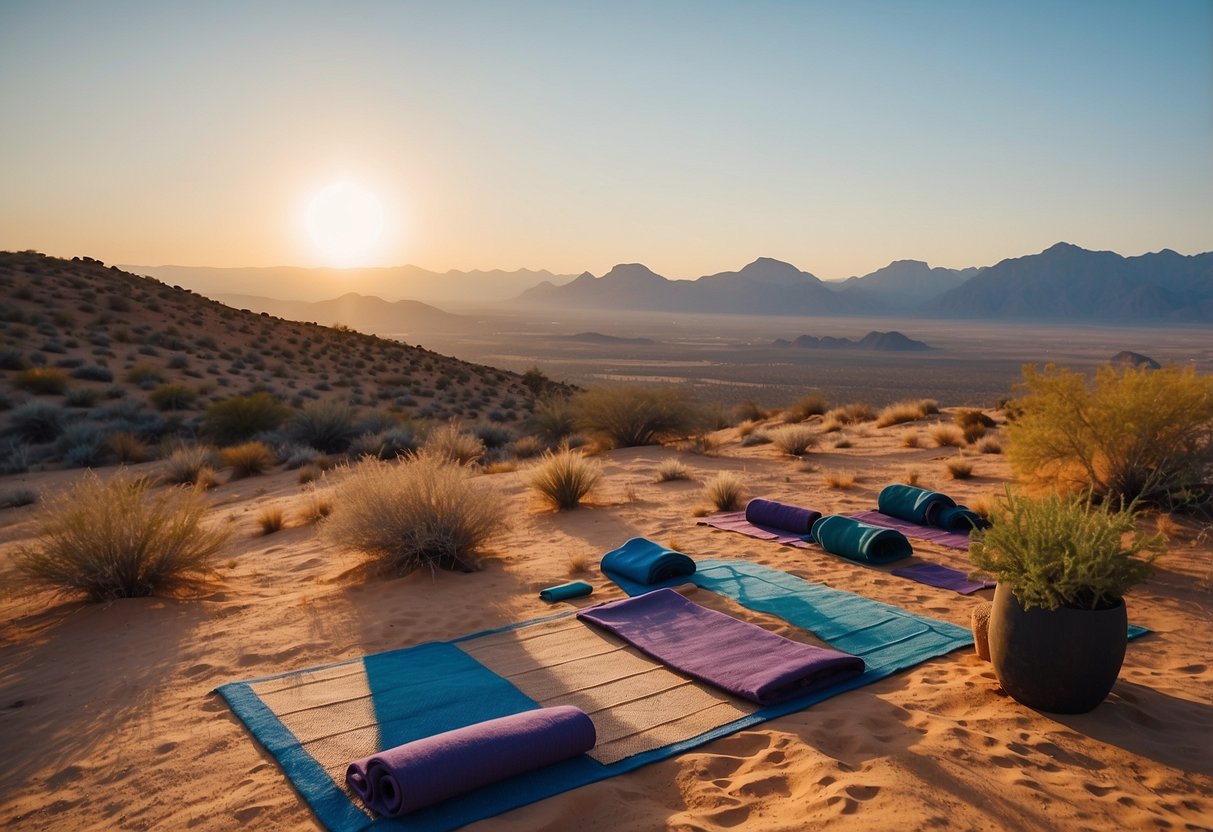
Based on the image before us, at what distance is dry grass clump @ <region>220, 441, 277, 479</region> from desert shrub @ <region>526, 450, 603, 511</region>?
755cm

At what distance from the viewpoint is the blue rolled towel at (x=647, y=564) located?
23.7ft

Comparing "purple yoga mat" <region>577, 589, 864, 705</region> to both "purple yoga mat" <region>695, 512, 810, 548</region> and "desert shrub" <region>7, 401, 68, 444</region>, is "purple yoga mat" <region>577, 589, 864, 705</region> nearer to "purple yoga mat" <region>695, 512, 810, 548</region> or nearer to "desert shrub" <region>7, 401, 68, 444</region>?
"purple yoga mat" <region>695, 512, 810, 548</region>

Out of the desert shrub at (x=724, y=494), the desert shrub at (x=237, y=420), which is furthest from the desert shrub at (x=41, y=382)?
the desert shrub at (x=724, y=494)

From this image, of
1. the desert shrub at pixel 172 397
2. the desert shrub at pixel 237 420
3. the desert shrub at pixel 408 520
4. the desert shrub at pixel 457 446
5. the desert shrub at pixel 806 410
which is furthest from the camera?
the desert shrub at pixel 806 410

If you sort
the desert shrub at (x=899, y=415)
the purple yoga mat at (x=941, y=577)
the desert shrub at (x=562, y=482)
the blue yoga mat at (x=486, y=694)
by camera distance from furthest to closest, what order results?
the desert shrub at (x=899, y=415) → the desert shrub at (x=562, y=482) → the purple yoga mat at (x=941, y=577) → the blue yoga mat at (x=486, y=694)

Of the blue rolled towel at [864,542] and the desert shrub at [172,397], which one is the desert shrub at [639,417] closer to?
the blue rolled towel at [864,542]

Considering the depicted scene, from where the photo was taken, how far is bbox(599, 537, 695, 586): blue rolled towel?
721 centimetres

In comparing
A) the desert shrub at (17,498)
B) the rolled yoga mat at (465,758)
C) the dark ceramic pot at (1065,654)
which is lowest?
the desert shrub at (17,498)

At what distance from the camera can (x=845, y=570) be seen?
7.72 m

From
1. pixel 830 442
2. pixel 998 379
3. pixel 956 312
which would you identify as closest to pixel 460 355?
pixel 998 379

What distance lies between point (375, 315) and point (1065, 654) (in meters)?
160

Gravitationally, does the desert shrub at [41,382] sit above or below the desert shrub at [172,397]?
above

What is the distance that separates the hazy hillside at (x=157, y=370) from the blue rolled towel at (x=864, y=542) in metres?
14.7

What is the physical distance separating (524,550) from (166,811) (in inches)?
206
